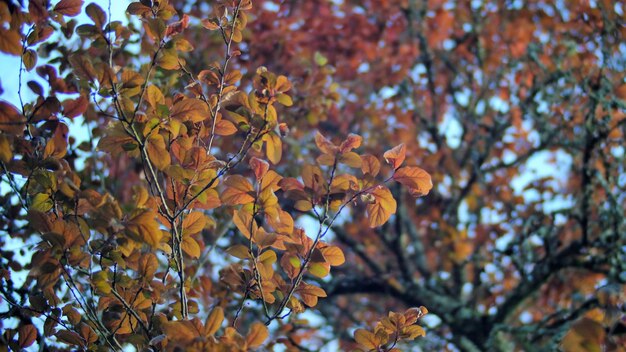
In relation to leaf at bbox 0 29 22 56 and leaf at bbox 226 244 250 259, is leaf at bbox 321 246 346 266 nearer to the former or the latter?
leaf at bbox 226 244 250 259

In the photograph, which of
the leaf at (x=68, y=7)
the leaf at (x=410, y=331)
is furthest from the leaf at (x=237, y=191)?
the leaf at (x=68, y=7)

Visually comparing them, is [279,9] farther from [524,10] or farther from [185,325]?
[185,325]

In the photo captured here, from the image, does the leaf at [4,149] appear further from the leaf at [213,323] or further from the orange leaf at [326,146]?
the orange leaf at [326,146]

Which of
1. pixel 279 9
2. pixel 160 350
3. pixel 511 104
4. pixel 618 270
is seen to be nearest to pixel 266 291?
pixel 160 350

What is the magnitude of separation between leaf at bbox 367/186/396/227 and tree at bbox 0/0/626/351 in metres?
0.01

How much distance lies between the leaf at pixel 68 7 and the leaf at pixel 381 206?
1338 mm

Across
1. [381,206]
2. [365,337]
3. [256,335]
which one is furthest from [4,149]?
[365,337]

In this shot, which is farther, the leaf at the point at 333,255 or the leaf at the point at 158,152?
the leaf at the point at 333,255

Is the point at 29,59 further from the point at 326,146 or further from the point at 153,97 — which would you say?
the point at 326,146

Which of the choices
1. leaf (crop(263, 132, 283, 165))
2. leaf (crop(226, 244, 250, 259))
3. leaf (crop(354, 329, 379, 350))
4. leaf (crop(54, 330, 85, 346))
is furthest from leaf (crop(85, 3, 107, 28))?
leaf (crop(354, 329, 379, 350))

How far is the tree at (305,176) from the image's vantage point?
1873 millimetres

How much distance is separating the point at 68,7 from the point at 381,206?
1.42 metres

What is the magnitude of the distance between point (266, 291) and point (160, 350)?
450 millimetres

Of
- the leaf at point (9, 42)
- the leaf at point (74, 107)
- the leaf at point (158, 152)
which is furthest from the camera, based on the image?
the leaf at point (74, 107)
